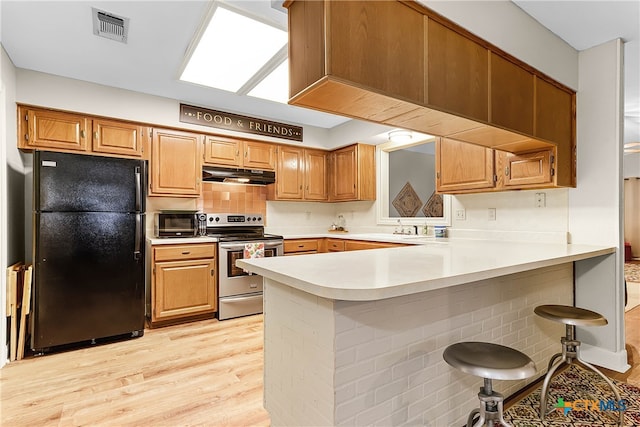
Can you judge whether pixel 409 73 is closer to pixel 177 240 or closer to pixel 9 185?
pixel 177 240

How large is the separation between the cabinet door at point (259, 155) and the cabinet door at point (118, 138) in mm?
1149

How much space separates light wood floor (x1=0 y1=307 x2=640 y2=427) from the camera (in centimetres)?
179

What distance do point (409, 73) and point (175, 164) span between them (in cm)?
288

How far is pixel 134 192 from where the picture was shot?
2.95m

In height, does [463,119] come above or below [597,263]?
above

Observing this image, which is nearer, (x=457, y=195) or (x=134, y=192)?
(x=134, y=192)

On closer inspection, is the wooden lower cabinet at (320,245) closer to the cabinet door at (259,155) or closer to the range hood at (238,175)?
the range hood at (238,175)

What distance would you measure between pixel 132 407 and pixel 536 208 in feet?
10.8

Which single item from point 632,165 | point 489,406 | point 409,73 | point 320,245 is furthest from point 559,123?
point 632,165

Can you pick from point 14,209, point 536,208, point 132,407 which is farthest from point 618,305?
point 14,209

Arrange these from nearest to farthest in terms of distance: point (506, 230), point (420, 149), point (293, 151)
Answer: point (506, 230) → point (293, 151) → point (420, 149)

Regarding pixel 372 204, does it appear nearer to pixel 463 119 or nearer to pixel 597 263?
pixel 597 263

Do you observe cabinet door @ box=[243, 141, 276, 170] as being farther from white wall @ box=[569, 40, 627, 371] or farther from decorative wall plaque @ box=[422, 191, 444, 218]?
white wall @ box=[569, 40, 627, 371]

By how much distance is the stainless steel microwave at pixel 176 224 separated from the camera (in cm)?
356
